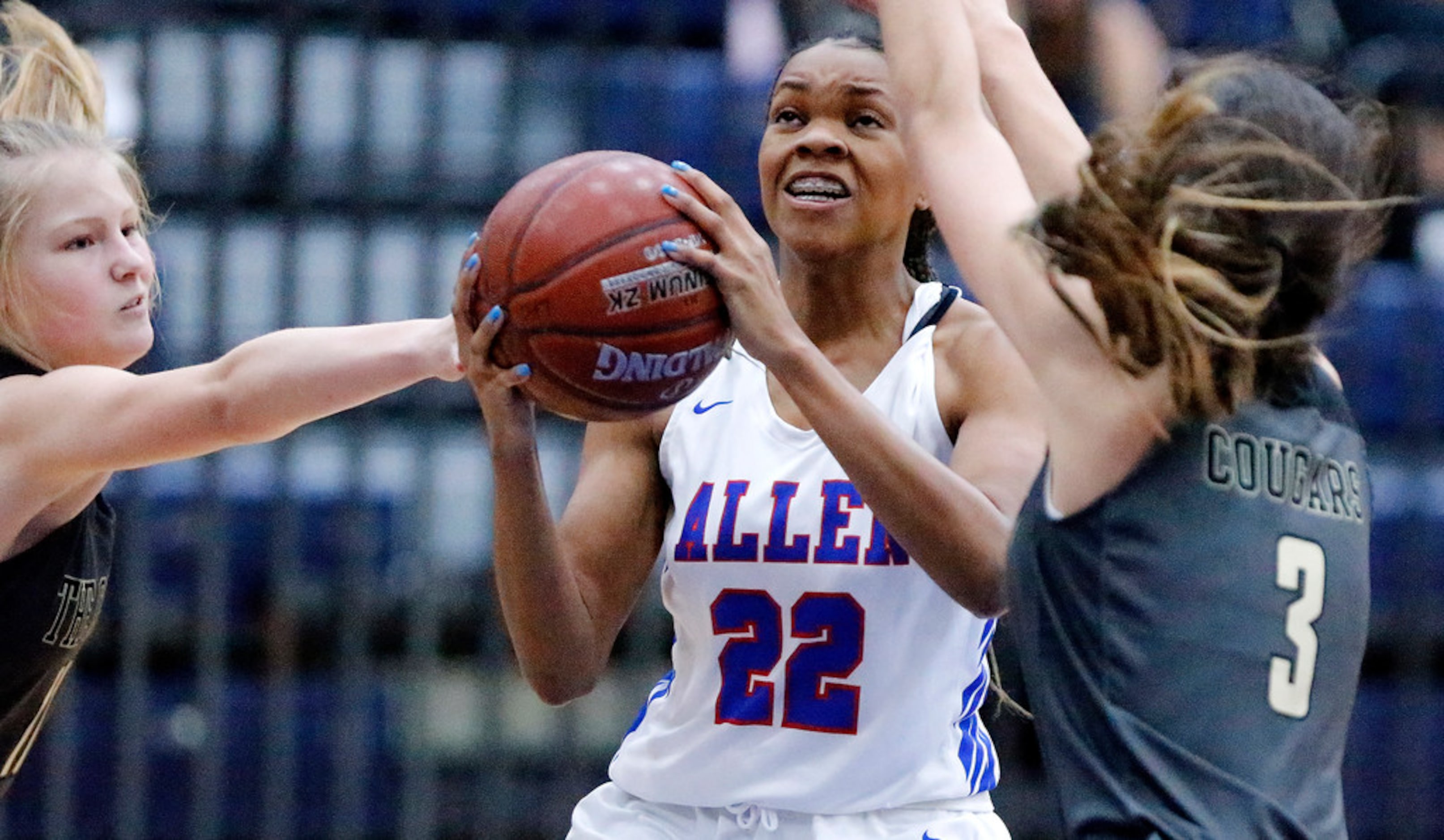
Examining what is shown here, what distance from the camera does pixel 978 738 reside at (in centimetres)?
294

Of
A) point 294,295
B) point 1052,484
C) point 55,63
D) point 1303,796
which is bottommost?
point 294,295

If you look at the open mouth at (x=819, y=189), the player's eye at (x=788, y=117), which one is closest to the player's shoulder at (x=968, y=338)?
the open mouth at (x=819, y=189)

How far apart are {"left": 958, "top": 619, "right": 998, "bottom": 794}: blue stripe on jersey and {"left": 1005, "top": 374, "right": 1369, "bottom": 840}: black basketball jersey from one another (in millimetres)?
832

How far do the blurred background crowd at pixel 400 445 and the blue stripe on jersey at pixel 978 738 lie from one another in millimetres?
2050

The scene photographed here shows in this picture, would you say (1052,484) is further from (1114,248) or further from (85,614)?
(85,614)

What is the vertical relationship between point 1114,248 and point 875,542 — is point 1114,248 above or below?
above

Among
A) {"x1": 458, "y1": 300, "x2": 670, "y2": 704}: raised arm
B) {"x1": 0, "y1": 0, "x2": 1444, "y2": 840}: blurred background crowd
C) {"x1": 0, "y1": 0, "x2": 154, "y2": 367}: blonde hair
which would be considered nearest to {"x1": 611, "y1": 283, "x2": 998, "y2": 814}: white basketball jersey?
{"x1": 458, "y1": 300, "x2": 670, "y2": 704}: raised arm

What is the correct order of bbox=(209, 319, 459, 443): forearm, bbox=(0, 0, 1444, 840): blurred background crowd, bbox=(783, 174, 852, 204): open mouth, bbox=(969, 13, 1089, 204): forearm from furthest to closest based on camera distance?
bbox=(0, 0, 1444, 840): blurred background crowd < bbox=(783, 174, 852, 204): open mouth < bbox=(209, 319, 459, 443): forearm < bbox=(969, 13, 1089, 204): forearm

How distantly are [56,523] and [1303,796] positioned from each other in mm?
1979

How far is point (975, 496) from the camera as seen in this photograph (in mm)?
2621

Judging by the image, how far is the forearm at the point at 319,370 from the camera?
102 inches

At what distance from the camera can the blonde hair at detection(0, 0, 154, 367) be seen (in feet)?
9.23

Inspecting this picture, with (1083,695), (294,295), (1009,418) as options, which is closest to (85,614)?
(1009,418)

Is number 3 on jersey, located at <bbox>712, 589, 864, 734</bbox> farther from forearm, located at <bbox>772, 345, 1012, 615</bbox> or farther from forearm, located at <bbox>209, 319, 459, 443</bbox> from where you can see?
forearm, located at <bbox>209, 319, 459, 443</bbox>
